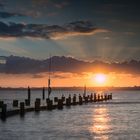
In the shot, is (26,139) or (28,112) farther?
(28,112)

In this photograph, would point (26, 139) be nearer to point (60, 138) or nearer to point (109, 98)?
point (60, 138)

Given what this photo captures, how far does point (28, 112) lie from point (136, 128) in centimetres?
2263

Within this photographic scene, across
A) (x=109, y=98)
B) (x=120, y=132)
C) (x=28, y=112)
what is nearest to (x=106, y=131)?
(x=120, y=132)

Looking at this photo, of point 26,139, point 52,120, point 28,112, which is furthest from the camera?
point 28,112

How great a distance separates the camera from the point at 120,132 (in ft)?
137

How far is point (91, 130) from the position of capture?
43.5 m

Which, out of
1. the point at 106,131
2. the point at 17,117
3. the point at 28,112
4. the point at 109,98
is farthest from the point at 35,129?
the point at 109,98

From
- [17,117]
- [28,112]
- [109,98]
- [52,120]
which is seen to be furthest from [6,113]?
[109,98]

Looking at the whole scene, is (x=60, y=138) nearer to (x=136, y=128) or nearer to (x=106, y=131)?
(x=106, y=131)

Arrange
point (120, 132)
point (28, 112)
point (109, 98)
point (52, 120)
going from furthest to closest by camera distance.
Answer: point (109, 98), point (28, 112), point (52, 120), point (120, 132)

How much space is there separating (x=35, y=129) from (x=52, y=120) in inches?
448

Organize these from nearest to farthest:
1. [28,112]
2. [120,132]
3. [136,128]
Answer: [120,132] → [136,128] → [28,112]

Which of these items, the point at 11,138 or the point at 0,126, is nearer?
the point at 11,138

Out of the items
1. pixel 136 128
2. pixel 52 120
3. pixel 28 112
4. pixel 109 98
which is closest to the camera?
pixel 136 128
